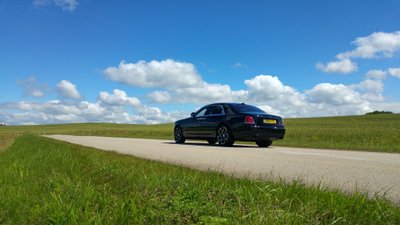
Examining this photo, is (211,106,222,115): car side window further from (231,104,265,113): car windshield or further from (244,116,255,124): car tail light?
(244,116,255,124): car tail light

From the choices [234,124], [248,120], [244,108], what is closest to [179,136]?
[244,108]

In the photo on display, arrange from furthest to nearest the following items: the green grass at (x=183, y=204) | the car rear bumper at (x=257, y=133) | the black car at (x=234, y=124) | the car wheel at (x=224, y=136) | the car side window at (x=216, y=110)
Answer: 1. the car side window at (x=216, y=110)
2. the car wheel at (x=224, y=136)
3. the black car at (x=234, y=124)
4. the car rear bumper at (x=257, y=133)
5. the green grass at (x=183, y=204)

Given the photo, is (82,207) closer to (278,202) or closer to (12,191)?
(12,191)

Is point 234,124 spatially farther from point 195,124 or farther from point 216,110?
point 195,124

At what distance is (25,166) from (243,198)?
4.59m

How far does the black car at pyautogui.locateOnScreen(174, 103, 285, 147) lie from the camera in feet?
46.8

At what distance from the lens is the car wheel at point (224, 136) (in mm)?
14812

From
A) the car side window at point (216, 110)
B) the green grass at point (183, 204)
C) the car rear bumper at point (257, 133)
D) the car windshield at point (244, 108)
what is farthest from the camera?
the car side window at point (216, 110)

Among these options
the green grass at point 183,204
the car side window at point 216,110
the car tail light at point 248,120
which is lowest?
the green grass at point 183,204

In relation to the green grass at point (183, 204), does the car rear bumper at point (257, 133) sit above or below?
above

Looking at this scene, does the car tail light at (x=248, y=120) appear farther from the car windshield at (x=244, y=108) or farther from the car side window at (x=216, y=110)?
the car side window at (x=216, y=110)

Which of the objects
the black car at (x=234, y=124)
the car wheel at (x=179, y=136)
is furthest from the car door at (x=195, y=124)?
the car wheel at (x=179, y=136)

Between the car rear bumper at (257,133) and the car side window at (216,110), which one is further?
the car side window at (216,110)

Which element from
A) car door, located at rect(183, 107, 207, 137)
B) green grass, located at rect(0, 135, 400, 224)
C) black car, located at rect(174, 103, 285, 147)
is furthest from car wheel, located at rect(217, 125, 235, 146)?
green grass, located at rect(0, 135, 400, 224)
